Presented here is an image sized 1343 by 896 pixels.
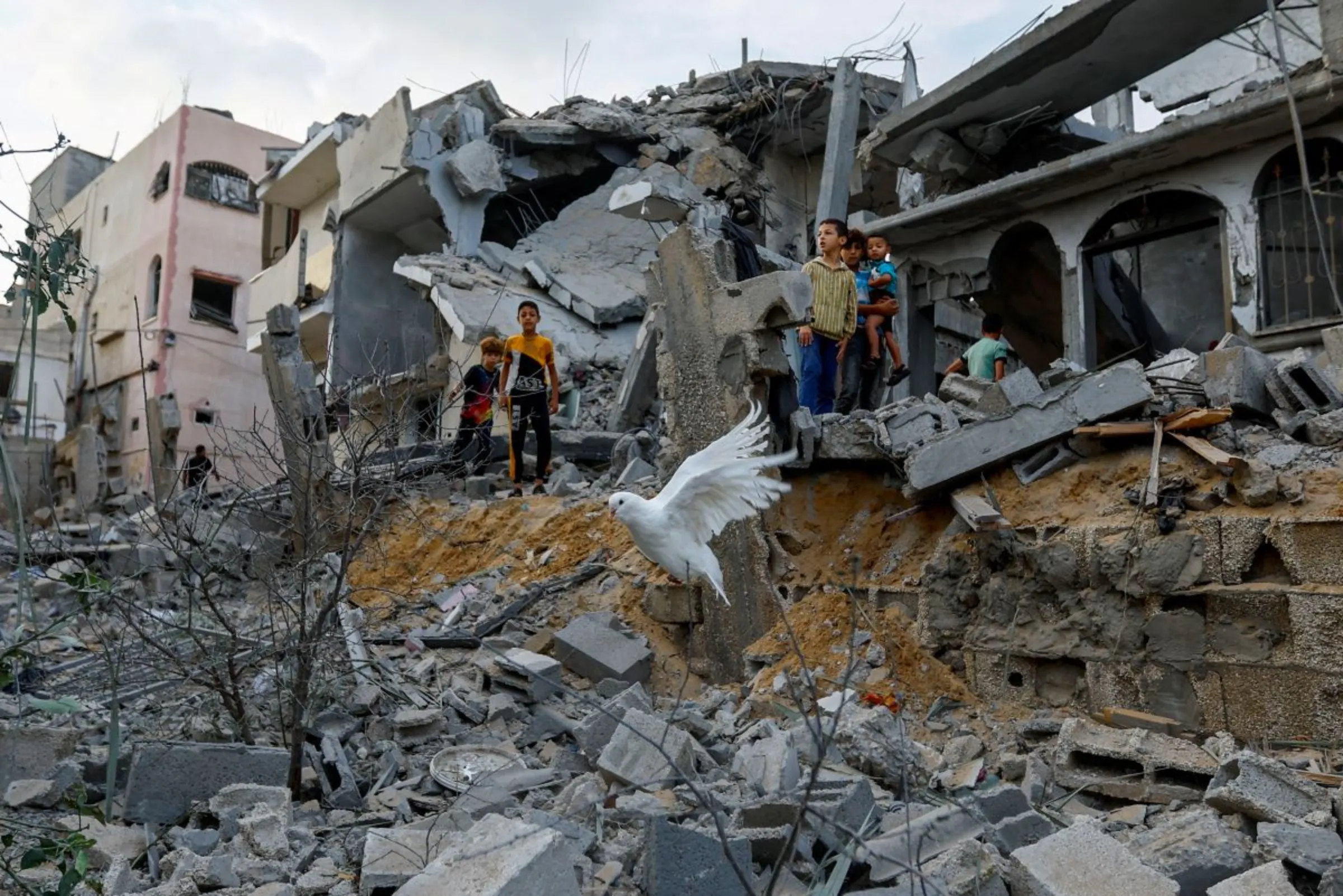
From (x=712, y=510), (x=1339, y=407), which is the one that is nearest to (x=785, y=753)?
(x=712, y=510)

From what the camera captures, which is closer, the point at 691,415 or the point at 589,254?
the point at 691,415

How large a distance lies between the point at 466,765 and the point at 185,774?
113 centimetres

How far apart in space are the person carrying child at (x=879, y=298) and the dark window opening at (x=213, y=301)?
2067cm

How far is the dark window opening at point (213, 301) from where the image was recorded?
81.8 feet

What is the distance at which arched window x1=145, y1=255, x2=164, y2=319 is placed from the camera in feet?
80.9

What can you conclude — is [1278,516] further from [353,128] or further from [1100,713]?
[353,128]

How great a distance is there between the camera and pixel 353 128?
60.4ft

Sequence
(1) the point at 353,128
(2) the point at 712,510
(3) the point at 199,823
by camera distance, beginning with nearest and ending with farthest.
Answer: (3) the point at 199,823 < (2) the point at 712,510 < (1) the point at 353,128

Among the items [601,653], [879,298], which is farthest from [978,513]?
[879,298]

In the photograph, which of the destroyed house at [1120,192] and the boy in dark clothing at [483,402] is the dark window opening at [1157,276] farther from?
the boy in dark clothing at [483,402]

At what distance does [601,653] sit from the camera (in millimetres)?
6250

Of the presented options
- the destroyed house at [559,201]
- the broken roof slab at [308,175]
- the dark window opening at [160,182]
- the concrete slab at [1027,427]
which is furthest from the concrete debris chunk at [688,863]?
the dark window opening at [160,182]

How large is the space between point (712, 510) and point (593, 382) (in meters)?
9.26

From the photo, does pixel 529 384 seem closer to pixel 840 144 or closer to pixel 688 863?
pixel 688 863
